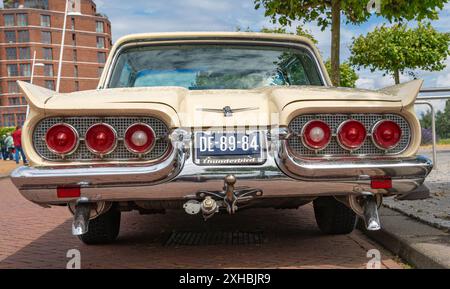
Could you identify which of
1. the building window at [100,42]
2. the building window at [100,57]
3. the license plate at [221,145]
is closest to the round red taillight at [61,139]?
the license plate at [221,145]

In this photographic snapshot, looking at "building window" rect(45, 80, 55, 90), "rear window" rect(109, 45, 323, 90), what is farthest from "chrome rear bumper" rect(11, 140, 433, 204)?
"building window" rect(45, 80, 55, 90)

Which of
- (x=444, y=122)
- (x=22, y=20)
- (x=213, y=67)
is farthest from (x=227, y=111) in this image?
(x=22, y=20)

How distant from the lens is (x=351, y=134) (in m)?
3.11

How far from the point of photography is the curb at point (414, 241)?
331 cm

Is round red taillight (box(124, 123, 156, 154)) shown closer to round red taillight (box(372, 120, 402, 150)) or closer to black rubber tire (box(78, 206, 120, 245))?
black rubber tire (box(78, 206, 120, 245))

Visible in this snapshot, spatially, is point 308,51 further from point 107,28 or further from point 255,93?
point 107,28

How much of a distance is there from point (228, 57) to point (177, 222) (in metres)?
1.92

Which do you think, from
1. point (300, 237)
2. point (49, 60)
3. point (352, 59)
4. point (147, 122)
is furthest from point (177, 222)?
point (49, 60)

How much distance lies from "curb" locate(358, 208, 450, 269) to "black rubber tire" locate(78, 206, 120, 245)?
214 cm

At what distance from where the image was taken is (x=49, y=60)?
8269 cm

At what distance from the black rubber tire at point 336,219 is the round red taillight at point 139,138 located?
1.68 m

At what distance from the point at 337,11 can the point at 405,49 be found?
730 inches

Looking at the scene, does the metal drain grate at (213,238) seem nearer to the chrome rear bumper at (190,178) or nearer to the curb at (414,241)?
the curb at (414,241)

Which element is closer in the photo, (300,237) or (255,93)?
(255,93)
